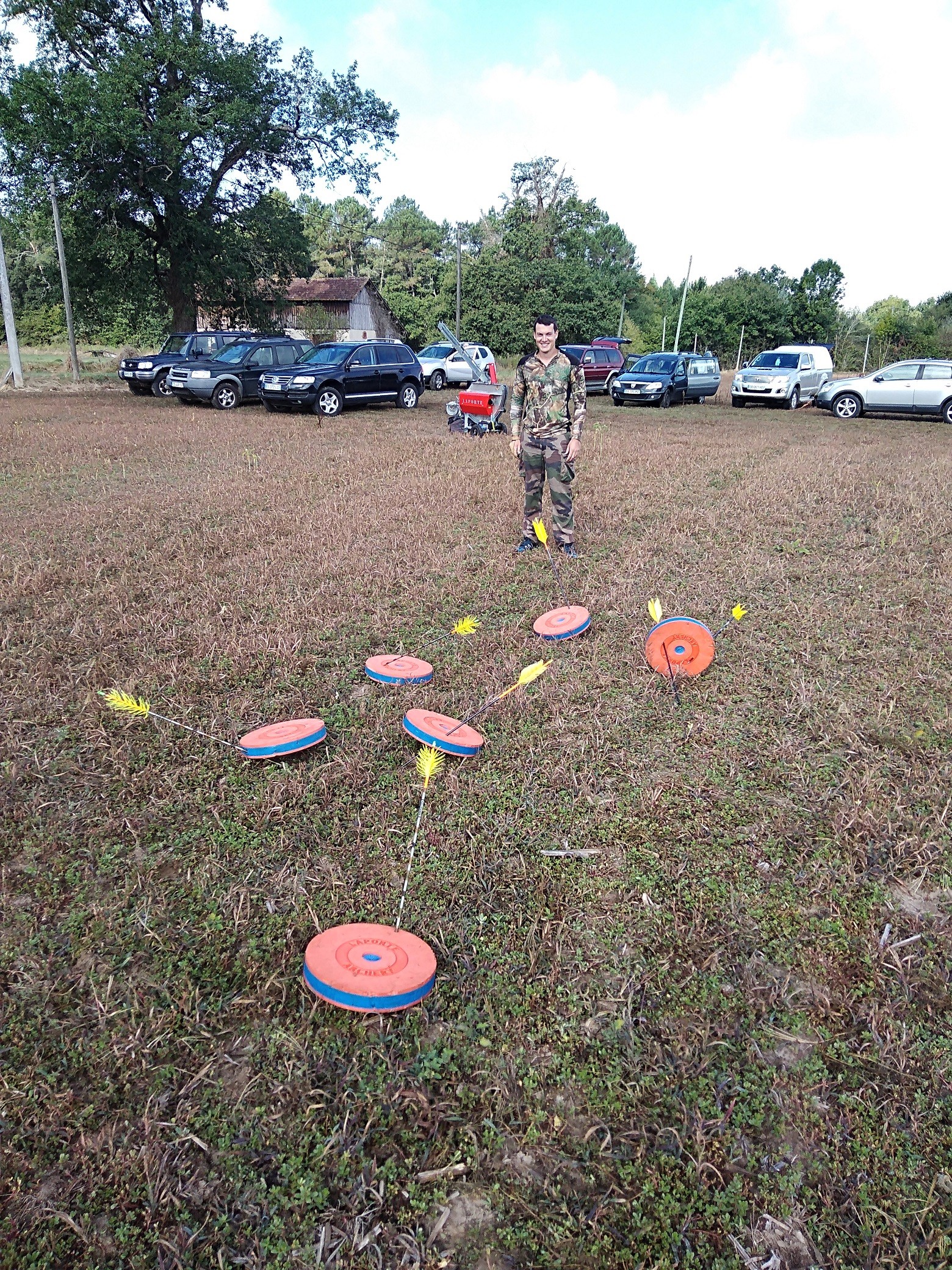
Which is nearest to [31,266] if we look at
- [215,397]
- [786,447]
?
[215,397]

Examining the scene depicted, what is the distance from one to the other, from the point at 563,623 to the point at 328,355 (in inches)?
579

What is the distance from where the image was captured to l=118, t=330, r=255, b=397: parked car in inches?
842

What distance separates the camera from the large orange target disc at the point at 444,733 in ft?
11.4

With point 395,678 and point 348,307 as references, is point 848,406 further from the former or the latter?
point 348,307

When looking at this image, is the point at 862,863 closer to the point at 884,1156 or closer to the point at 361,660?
the point at 884,1156

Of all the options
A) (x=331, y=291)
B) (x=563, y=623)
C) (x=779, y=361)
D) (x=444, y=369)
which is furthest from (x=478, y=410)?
(x=331, y=291)

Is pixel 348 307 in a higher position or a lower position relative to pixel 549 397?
higher

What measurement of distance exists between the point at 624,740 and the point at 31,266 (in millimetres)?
43169

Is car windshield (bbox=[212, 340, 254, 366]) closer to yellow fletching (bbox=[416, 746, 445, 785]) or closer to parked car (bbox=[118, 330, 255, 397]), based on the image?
parked car (bbox=[118, 330, 255, 397])

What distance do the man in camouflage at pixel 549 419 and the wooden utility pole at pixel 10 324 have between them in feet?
73.6

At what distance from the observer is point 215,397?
59.8 ft

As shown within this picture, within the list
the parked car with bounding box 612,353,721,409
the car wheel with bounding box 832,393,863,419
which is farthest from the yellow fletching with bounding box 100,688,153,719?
the car wheel with bounding box 832,393,863,419

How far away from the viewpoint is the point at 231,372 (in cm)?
1828

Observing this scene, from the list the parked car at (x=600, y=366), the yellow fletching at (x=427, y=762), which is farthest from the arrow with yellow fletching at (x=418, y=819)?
the parked car at (x=600, y=366)
